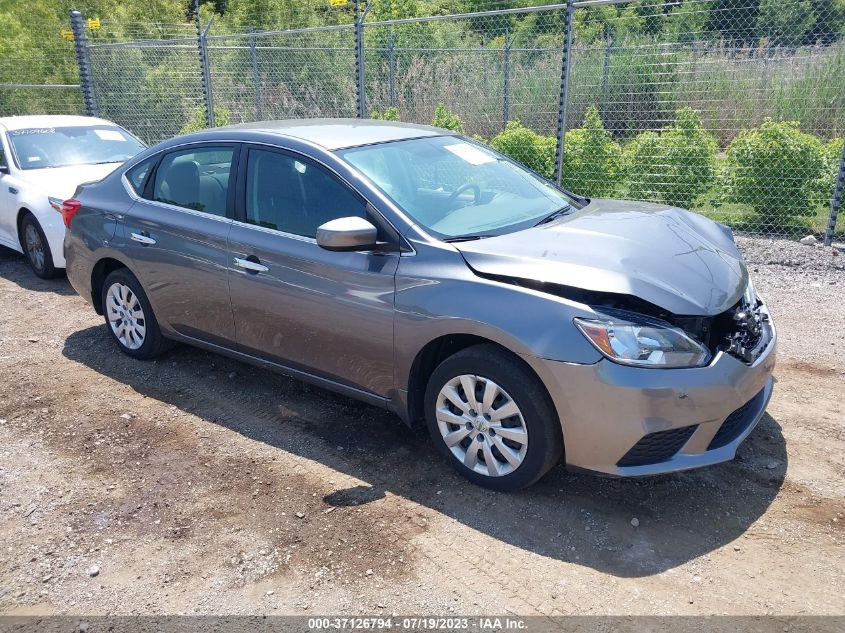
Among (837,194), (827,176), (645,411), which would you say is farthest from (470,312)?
(827,176)

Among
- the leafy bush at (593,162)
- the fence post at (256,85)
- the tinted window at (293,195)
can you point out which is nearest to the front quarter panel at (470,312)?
the tinted window at (293,195)

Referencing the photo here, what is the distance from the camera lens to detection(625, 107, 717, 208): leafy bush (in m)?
8.84

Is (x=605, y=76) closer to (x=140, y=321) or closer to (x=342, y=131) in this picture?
(x=342, y=131)

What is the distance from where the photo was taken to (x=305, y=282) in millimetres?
3979

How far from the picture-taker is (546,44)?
1856 cm

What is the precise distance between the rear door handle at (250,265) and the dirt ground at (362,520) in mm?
949

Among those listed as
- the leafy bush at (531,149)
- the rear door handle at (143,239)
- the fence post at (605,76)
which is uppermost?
the fence post at (605,76)

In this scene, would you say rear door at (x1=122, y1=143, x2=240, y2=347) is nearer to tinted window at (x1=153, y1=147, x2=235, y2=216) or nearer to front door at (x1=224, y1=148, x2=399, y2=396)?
tinted window at (x1=153, y1=147, x2=235, y2=216)

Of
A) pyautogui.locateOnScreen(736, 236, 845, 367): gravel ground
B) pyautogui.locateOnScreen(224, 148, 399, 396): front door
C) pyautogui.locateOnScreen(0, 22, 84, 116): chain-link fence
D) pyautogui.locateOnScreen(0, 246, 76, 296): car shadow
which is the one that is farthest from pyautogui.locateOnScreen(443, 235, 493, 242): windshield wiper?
pyautogui.locateOnScreen(0, 22, 84, 116): chain-link fence

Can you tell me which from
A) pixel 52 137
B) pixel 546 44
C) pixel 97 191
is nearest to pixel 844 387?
pixel 97 191

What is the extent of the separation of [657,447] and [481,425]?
811mm

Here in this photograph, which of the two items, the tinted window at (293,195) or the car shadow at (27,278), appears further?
the car shadow at (27,278)

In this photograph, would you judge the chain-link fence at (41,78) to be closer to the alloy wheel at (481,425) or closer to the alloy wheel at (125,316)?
the alloy wheel at (125,316)

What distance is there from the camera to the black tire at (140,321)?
5.11 meters
